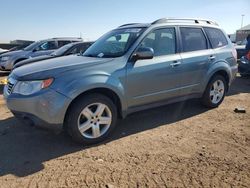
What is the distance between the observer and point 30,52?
490 inches

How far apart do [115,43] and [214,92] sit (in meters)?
2.51

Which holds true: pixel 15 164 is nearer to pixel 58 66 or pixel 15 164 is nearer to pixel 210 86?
pixel 58 66

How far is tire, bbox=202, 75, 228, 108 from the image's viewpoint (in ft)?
21.1

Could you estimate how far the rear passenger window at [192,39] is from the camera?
5.86 m

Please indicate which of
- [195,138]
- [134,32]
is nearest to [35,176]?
[195,138]

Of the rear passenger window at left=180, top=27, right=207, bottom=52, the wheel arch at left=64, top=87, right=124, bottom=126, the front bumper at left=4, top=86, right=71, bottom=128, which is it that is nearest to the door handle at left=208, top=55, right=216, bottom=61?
the rear passenger window at left=180, top=27, right=207, bottom=52

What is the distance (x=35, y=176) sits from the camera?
12.2 feet

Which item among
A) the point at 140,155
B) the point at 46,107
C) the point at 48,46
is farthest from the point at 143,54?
the point at 48,46

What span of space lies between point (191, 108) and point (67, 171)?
11.9 feet

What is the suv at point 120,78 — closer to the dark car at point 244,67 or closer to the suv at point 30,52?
the dark car at point 244,67

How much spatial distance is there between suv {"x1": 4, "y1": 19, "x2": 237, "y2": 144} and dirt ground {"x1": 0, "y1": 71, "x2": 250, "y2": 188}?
41 cm

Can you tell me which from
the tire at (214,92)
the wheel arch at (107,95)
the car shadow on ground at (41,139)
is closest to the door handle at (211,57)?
the tire at (214,92)

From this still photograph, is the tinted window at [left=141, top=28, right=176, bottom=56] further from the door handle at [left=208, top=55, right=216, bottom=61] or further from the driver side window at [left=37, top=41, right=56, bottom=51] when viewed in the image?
the driver side window at [left=37, top=41, right=56, bottom=51]

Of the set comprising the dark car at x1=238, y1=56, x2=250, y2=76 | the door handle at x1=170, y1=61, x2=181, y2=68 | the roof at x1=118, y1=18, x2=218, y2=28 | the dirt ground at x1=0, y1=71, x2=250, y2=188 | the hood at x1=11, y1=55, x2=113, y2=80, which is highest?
the roof at x1=118, y1=18, x2=218, y2=28
